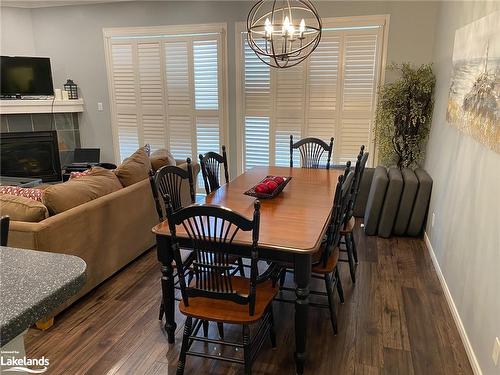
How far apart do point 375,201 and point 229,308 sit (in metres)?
2.42

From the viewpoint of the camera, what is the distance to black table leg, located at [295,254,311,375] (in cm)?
190

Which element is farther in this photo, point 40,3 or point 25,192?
point 40,3

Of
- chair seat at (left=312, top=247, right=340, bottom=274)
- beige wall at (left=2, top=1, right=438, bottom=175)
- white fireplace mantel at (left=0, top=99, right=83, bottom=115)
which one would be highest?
beige wall at (left=2, top=1, right=438, bottom=175)

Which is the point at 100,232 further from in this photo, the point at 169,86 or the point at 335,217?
the point at 169,86

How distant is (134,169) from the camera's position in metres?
3.30

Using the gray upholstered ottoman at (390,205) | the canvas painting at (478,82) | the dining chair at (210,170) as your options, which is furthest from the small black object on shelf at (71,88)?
the canvas painting at (478,82)

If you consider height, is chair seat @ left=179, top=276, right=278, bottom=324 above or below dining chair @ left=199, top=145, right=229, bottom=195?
below

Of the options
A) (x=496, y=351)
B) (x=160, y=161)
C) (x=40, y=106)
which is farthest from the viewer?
(x=40, y=106)

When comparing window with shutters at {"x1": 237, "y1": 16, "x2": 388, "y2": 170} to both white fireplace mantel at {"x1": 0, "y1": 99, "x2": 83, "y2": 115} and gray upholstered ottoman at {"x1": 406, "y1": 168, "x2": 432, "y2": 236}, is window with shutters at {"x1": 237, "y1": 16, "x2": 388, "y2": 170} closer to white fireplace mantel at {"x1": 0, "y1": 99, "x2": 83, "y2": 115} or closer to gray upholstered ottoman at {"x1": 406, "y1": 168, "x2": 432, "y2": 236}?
gray upholstered ottoman at {"x1": 406, "y1": 168, "x2": 432, "y2": 236}

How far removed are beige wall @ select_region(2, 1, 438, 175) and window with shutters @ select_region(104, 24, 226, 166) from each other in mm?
129

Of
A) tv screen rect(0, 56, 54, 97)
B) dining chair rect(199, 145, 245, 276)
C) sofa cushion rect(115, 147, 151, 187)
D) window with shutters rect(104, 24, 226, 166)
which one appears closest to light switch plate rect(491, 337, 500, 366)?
dining chair rect(199, 145, 245, 276)

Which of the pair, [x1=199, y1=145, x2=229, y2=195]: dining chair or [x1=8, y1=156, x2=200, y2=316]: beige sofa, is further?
[x1=199, y1=145, x2=229, y2=195]: dining chair

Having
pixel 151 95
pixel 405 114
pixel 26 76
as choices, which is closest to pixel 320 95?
pixel 405 114

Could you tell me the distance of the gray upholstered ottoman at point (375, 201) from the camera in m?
3.83
